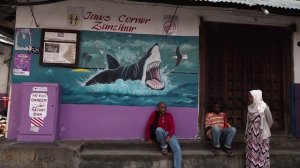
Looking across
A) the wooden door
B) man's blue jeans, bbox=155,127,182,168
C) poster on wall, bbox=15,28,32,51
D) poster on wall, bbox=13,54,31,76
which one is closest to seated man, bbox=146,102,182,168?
man's blue jeans, bbox=155,127,182,168

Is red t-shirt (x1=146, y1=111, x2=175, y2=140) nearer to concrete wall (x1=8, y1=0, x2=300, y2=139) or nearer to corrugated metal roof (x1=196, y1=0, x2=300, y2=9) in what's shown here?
concrete wall (x1=8, y1=0, x2=300, y2=139)

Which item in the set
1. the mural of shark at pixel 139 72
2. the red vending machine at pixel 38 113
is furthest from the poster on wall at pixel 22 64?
the mural of shark at pixel 139 72

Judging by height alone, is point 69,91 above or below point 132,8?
below

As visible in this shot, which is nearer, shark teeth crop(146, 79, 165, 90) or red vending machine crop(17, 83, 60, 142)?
red vending machine crop(17, 83, 60, 142)

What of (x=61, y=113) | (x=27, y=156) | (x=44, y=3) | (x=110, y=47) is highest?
(x=44, y=3)

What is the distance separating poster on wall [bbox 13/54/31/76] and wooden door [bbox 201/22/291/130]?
385 centimetres

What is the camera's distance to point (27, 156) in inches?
251

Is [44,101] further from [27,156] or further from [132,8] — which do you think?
[132,8]

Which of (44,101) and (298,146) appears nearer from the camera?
(44,101)

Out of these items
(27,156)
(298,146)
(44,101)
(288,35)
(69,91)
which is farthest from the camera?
(288,35)

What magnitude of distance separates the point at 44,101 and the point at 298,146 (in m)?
5.47

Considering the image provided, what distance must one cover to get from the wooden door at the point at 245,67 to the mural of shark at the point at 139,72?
1.20 m

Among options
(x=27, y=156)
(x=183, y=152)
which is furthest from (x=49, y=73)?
(x=183, y=152)

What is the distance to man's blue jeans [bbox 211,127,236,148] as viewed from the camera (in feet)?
22.9
